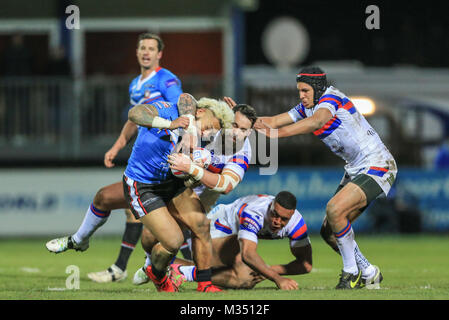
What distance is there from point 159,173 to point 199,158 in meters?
0.54

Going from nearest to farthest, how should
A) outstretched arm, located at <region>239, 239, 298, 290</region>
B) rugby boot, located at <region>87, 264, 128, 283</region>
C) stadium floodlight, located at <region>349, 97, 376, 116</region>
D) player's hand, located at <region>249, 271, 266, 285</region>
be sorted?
outstretched arm, located at <region>239, 239, 298, 290</region> < player's hand, located at <region>249, 271, 266, 285</region> < rugby boot, located at <region>87, 264, 128, 283</region> < stadium floodlight, located at <region>349, 97, 376, 116</region>

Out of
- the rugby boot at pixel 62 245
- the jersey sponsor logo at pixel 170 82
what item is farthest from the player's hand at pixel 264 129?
the rugby boot at pixel 62 245

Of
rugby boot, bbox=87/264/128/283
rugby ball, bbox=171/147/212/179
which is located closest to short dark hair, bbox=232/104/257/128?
rugby ball, bbox=171/147/212/179

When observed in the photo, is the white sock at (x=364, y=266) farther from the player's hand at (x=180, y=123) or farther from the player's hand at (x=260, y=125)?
the player's hand at (x=180, y=123)

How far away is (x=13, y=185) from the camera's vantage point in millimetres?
18906

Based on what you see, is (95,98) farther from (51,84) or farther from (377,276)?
(377,276)

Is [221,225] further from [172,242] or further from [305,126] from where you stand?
[305,126]

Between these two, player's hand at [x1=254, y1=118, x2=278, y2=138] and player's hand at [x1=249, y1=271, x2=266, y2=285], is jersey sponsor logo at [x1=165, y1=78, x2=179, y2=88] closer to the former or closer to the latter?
player's hand at [x1=254, y1=118, x2=278, y2=138]

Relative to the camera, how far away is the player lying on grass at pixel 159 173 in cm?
970

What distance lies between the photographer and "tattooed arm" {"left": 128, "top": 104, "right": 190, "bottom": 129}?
9.46 m

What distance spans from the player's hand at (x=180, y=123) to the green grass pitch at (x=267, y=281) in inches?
64.4

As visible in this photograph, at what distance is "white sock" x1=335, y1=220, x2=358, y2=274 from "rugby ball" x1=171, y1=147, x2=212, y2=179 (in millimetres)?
1636
